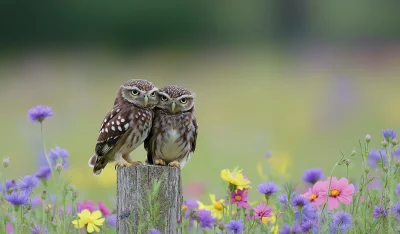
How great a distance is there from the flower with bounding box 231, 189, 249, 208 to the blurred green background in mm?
1059

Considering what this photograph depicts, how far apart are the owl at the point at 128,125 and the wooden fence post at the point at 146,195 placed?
1.48 ft

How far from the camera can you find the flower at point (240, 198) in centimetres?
453

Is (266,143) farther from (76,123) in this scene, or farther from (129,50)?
(129,50)

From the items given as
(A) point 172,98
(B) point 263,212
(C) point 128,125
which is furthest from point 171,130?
(B) point 263,212

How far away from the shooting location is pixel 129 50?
97.7 ft

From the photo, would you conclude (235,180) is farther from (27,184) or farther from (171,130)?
(27,184)

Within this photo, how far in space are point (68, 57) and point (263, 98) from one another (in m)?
10.0

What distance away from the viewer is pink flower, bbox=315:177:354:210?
4414mm

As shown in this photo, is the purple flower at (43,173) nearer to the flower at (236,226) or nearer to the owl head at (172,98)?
the owl head at (172,98)

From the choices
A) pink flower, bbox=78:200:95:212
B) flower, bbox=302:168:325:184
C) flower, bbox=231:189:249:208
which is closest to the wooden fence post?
flower, bbox=231:189:249:208

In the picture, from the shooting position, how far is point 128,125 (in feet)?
16.1

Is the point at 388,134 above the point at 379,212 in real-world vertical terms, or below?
above

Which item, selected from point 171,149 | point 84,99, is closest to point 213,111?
point 84,99

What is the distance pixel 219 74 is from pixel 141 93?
779 inches
